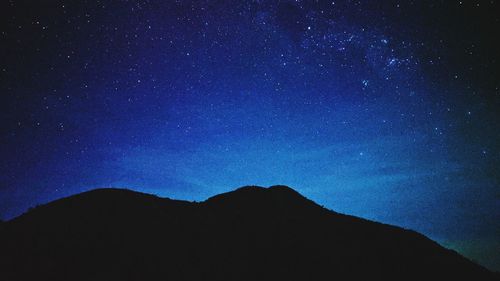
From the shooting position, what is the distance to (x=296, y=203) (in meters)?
21.9

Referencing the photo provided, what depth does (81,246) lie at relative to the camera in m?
14.3

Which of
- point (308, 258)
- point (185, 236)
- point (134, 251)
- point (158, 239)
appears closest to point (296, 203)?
point (308, 258)

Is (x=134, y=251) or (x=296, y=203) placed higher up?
(x=296, y=203)

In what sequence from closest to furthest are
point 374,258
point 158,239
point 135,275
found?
point 135,275, point 158,239, point 374,258

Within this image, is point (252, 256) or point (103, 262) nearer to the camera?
point (103, 262)

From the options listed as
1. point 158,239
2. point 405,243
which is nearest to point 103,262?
point 158,239

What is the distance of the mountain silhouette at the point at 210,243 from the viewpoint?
1341 cm

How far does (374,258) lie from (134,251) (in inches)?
516

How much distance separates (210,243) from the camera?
52.8 feet

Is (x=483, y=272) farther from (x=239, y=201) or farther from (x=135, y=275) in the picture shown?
(x=135, y=275)

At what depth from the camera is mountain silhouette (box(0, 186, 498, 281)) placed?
1341 centimetres

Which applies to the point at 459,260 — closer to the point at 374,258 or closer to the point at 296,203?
the point at 374,258

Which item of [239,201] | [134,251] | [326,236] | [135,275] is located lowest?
[135,275]

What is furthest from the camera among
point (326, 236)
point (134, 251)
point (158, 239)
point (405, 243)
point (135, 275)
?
point (405, 243)
